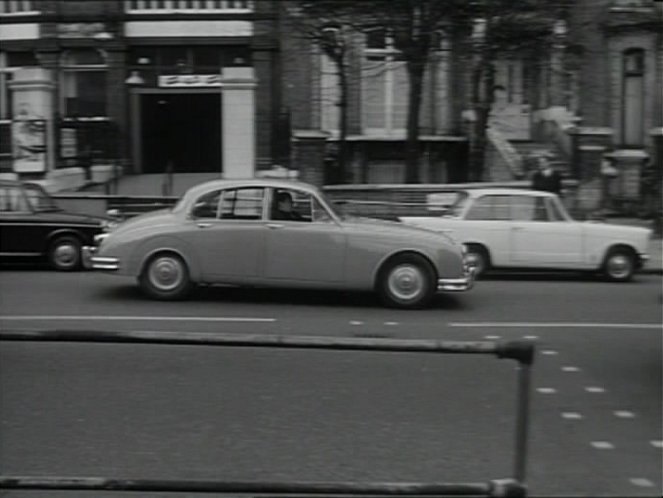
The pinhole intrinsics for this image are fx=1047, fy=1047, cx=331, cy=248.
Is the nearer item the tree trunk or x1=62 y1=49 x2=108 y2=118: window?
the tree trunk

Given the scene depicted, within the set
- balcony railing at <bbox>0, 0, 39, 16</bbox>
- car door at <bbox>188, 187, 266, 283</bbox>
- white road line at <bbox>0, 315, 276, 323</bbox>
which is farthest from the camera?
balcony railing at <bbox>0, 0, 39, 16</bbox>

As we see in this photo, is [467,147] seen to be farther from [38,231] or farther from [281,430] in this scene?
[281,430]

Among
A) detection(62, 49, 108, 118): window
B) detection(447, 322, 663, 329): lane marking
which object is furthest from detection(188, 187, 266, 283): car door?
detection(62, 49, 108, 118): window

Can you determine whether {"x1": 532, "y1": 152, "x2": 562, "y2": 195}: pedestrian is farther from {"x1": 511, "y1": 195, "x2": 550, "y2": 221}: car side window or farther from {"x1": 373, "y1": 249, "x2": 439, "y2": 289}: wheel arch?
{"x1": 373, "y1": 249, "x2": 439, "y2": 289}: wheel arch

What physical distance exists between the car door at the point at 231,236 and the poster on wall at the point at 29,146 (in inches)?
407

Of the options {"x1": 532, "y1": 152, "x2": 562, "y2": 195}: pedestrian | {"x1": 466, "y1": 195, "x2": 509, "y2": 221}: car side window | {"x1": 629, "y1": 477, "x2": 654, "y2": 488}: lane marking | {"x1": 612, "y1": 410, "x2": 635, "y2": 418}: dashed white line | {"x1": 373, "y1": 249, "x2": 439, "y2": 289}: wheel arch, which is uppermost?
{"x1": 532, "y1": 152, "x2": 562, "y2": 195}: pedestrian

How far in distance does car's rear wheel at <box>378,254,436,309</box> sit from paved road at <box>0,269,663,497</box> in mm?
746

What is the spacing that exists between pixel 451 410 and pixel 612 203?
49.8 ft

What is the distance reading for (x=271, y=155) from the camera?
2283cm

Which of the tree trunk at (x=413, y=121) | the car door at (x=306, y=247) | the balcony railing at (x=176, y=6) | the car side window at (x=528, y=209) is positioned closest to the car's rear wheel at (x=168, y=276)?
the car door at (x=306, y=247)

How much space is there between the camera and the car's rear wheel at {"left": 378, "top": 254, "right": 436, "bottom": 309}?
37.1 ft

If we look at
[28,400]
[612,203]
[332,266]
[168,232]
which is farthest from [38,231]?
[612,203]

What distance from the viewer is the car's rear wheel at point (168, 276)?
11508 mm

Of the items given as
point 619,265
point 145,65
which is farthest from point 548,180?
point 145,65
